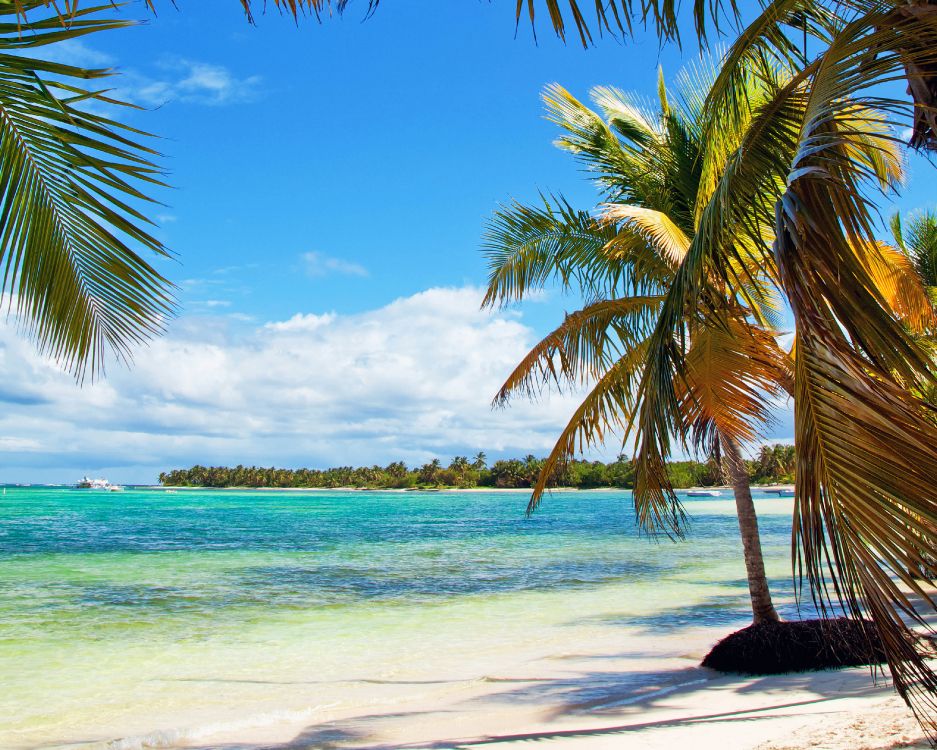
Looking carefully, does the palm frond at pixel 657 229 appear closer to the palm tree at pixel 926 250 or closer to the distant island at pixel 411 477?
→ the palm tree at pixel 926 250

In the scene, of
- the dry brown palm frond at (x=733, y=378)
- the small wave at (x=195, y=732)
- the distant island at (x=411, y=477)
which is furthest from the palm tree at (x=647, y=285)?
the distant island at (x=411, y=477)

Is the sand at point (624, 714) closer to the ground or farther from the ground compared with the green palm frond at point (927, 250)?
closer to the ground

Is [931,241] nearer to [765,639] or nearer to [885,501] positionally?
[765,639]

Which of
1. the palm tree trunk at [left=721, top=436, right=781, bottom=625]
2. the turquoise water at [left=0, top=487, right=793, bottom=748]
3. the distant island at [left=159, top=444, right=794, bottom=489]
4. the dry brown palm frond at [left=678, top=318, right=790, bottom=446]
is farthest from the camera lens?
the distant island at [left=159, top=444, right=794, bottom=489]

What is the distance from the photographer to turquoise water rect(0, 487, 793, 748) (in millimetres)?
7801

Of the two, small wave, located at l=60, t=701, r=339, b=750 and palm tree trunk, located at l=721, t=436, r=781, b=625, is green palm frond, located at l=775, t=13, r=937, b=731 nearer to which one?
palm tree trunk, located at l=721, t=436, r=781, b=625

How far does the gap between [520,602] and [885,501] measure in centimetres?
1365

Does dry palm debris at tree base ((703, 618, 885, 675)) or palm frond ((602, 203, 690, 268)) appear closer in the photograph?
palm frond ((602, 203, 690, 268))

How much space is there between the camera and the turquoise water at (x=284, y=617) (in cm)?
780

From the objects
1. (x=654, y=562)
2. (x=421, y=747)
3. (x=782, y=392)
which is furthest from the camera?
(x=654, y=562)

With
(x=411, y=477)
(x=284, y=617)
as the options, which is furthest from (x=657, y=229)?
(x=411, y=477)

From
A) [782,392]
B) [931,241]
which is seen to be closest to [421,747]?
[782,392]

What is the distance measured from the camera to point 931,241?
45.6 ft

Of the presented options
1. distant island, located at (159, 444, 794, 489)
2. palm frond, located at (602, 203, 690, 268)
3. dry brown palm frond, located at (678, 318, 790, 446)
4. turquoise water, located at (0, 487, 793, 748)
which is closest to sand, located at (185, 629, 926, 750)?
turquoise water, located at (0, 487, 793, 748)
